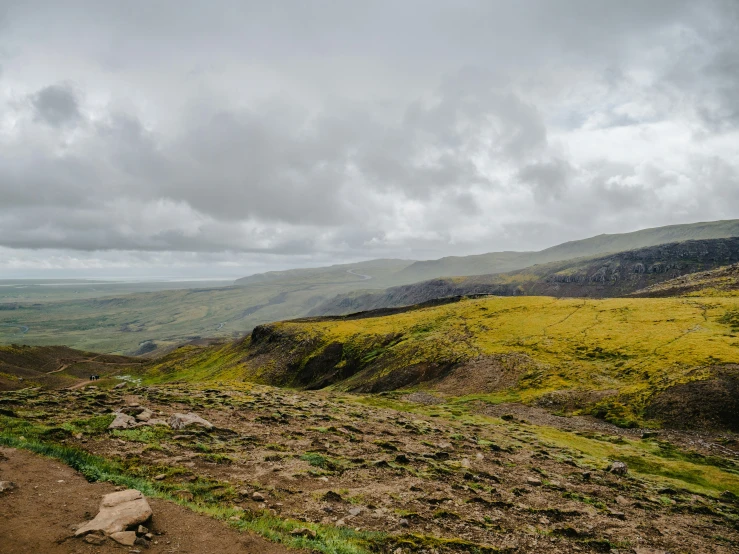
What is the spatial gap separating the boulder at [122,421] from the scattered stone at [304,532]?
49.0 feet

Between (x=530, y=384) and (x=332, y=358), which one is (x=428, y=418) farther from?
(x=332, y=358)

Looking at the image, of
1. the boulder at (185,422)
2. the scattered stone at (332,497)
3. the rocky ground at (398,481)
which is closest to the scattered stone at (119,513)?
the rocky ground at (398,481)

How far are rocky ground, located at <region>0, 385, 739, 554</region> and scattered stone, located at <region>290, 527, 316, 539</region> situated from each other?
3.05ft

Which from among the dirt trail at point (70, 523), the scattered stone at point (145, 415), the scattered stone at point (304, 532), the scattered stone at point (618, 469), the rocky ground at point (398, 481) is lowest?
the scattered stone at point (618, 469)

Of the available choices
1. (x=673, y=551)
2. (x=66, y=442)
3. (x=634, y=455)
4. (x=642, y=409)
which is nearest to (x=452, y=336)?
(x=642, y=409)

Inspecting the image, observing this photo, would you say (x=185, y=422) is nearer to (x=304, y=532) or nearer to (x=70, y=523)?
(x=70, y=523)

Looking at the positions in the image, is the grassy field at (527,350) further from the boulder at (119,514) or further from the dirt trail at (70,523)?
the boulder at (119,514)

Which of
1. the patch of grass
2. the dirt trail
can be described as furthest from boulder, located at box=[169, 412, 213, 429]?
the dirt trail

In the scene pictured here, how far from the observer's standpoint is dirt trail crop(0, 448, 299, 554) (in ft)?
31.1

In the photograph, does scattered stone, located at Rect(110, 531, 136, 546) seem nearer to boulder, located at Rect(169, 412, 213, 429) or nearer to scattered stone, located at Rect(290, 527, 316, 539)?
scattered stone, located at Rect(290, 527, 316, 539)

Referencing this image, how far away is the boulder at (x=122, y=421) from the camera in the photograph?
69.3ft

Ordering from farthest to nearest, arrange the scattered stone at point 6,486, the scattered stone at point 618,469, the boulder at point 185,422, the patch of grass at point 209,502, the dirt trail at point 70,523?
the scattered stone at point 618,469, the boulder at point 185,422, the scattered stone at point 6,486, the patch of grass at point 209,502, the dirt trail at point 70,523

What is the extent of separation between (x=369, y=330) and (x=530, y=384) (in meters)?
44.4

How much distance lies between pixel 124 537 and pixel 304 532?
5.14 meters
